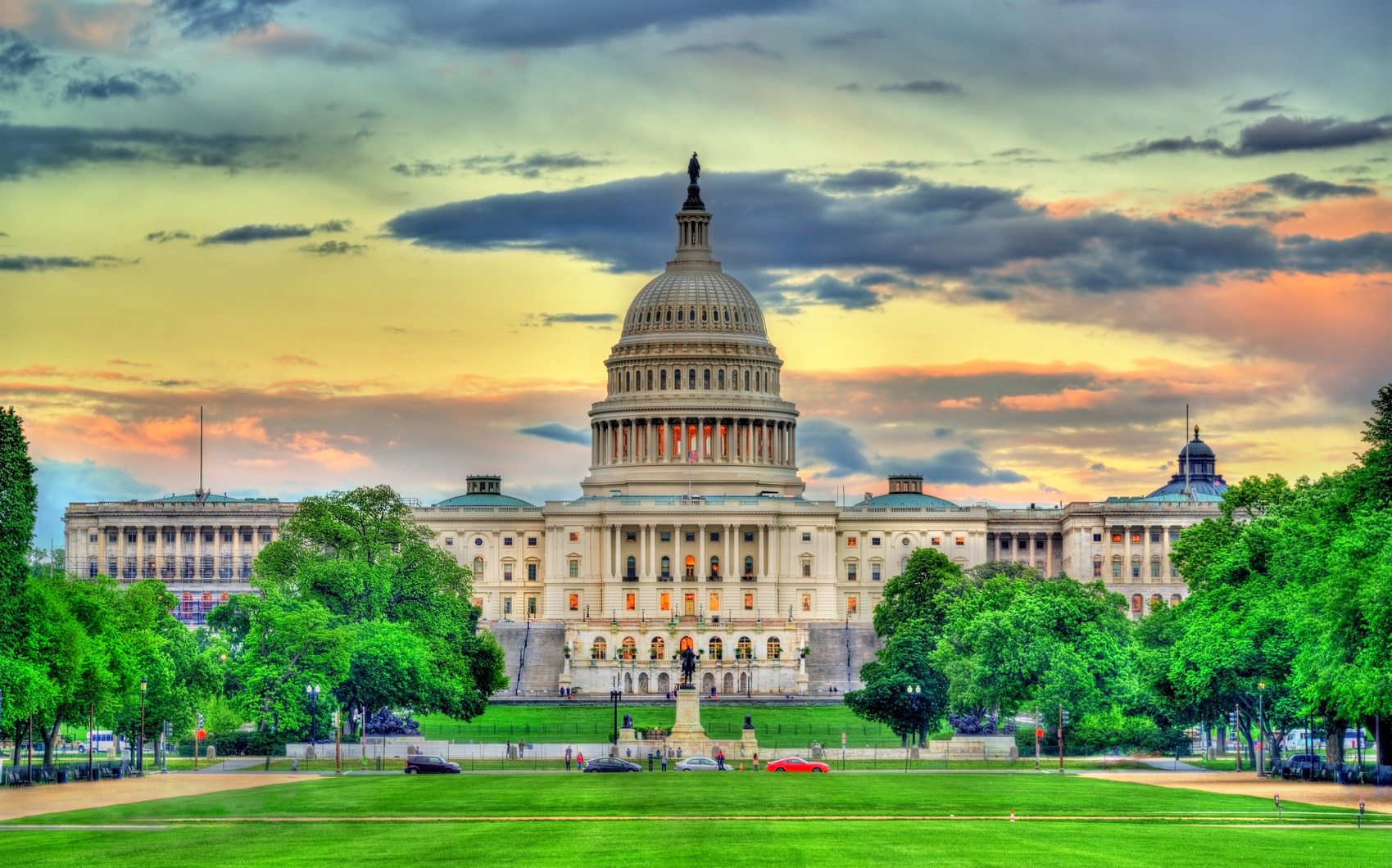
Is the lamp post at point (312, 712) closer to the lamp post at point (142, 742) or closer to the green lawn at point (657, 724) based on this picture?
the lamp post at point (142, 742)

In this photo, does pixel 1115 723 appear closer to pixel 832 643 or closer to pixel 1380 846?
pixel 1380 846

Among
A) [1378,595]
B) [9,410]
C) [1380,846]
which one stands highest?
[9,410]

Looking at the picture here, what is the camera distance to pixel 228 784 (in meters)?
88.0

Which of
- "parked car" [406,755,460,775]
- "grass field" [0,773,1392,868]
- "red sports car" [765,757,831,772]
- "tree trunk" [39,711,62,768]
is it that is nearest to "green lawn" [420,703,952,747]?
"red sports car" [765,757,831,772]

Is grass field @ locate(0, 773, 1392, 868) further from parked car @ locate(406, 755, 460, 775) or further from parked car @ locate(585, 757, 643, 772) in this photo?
parked car @ locate(585, 757, 643, 772)

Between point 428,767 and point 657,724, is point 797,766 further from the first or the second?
point 657,724

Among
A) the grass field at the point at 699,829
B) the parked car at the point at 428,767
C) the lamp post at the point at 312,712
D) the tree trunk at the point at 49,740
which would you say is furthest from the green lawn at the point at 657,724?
the grass field at the point at 699,829

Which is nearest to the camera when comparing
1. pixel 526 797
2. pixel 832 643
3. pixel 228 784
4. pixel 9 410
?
pixel 526 797

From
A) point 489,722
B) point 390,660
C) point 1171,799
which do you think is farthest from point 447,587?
point 1171,799

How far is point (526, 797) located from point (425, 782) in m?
10.8

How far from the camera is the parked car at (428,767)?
97.7 meters

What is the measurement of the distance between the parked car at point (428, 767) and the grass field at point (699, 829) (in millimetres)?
9446

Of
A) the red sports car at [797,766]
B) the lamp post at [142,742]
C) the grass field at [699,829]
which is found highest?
the lamp post at [142,742]

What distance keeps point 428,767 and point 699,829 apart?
109 ft
